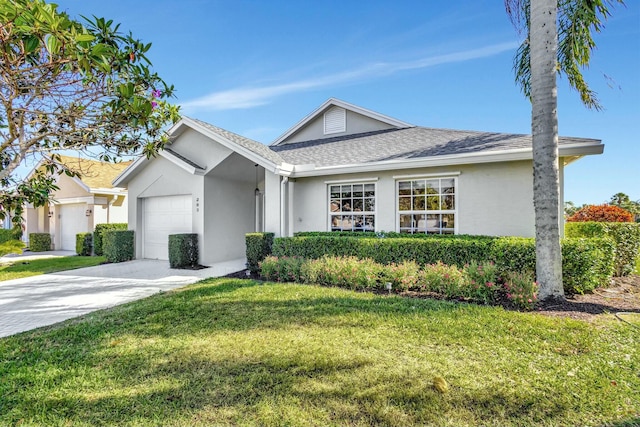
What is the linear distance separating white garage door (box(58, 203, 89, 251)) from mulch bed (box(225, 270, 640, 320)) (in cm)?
1925

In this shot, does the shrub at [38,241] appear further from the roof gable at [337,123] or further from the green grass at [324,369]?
the green grass at [324,369]

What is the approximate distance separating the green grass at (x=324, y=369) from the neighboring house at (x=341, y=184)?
4.41 meters

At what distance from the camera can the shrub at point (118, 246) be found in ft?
42.4

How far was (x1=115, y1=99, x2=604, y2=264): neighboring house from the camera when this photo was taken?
29.3 ft

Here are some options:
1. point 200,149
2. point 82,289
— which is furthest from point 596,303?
point 200,149

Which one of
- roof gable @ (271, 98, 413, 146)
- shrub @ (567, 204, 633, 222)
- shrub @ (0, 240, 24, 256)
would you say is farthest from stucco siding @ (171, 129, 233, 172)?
shrub @ (567, 204, 633, 222)

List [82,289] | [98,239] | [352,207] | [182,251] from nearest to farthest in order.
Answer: [82,289]
[352,207]
[182,251]
[98,239]

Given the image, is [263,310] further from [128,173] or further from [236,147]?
[128,173]

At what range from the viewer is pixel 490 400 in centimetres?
302

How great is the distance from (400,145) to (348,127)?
16.0ft

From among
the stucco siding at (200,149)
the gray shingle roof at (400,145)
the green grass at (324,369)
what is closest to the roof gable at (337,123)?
the gray shingle roof at (400,145)

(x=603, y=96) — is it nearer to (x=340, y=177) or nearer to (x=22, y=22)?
(x=340, y=177)

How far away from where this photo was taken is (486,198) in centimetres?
908

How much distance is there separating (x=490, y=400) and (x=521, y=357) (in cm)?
124
